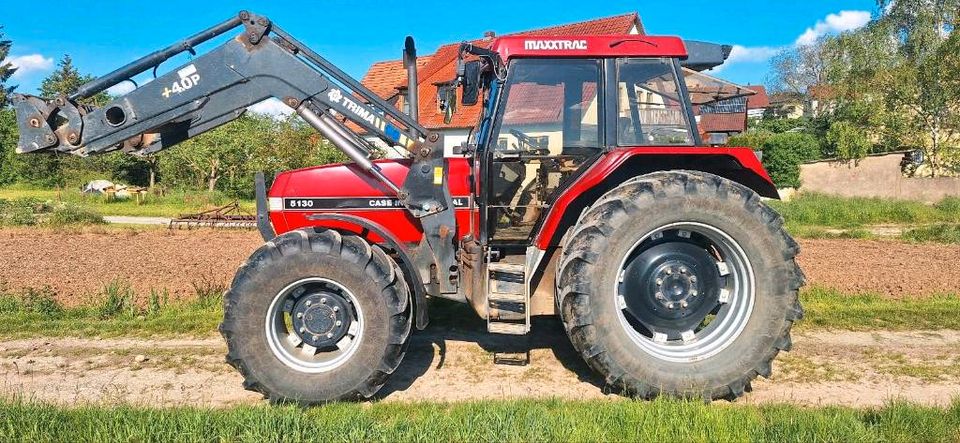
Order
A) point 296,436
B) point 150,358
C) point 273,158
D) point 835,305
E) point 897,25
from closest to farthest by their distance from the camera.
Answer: point 296,436, point 150,358, point 835,305, point 273,158, point 897,25

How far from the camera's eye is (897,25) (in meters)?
32.8

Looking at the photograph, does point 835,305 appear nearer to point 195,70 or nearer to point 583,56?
point 583,56

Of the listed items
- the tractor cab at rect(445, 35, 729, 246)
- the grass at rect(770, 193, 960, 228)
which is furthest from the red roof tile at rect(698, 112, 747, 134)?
the grass at rect(770, 193, 960, 228)

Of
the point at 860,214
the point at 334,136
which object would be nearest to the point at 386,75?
the point at 860,214

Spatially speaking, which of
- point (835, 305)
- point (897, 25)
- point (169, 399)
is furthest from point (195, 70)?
point (897, 25)

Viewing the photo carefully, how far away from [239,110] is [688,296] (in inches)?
145

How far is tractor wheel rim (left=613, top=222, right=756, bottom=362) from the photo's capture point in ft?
15.4

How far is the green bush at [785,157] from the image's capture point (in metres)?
24.9

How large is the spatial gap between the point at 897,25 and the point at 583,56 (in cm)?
3582

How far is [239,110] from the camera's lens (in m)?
4.83

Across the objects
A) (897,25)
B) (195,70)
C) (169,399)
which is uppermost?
(897,25)

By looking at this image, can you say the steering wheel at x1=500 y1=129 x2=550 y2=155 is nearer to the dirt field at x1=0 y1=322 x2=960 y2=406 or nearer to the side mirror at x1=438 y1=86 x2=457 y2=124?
the side mirror at x1=438 y1=86 x2=457 y2=124

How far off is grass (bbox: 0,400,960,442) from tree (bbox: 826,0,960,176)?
2317 centimetres

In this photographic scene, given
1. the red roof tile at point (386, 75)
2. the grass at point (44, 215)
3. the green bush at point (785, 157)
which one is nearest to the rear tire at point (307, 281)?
the grass at point (44, 215)
